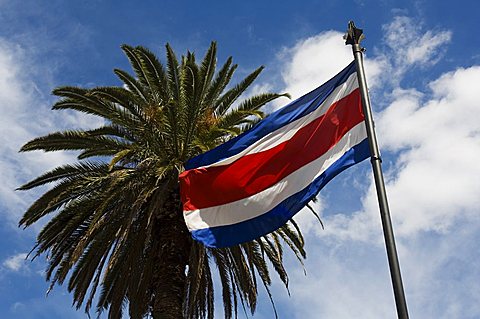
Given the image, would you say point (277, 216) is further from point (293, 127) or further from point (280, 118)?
point (280, 118)

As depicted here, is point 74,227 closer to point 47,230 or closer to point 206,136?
point 47,230

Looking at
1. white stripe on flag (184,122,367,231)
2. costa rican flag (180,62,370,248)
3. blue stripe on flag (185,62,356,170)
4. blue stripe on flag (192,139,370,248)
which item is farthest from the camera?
blue stripe on flag (185,62,356,170)

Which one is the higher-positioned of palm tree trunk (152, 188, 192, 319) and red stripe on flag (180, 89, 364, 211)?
palm tree trunk (152, 188, 192, 319)

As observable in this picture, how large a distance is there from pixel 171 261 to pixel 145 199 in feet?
5.24

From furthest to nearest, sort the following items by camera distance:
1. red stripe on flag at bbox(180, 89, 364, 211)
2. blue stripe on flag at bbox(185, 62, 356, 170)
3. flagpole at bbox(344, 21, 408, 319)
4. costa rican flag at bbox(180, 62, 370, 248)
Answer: blue stripe on flag at bbox(185, 62, 356, 170) → red stripe on flag at bbox(180, 89, 364, 211) → costa rican flag at bbox(180, 62, 370, 248) → flagpole at bbox(344, 21, 408, 319)

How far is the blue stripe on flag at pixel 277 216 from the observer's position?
895 centimetres

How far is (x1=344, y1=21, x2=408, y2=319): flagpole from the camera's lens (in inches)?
265

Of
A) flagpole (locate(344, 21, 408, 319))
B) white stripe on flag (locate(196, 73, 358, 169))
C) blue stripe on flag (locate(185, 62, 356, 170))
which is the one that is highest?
blue stripe on flag (locate(185, 62, 356, 170))

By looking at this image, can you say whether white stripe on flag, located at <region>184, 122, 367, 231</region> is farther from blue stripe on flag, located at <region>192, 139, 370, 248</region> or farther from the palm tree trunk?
the palm tree trunk

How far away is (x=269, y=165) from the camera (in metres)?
10.2

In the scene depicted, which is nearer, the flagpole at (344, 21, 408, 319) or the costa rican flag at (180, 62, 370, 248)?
the flagpole at (344, 21, 408, 319)

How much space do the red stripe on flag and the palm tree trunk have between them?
4.80m

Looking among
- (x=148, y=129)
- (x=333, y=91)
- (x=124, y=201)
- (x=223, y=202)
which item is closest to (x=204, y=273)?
(x=124, y=201)

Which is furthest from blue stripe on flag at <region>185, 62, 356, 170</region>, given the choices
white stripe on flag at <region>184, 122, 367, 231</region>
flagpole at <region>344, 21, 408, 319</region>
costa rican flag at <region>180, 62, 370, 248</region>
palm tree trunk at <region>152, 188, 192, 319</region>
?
palm tree trunk at <region>152, 188, 192, 319</region>
